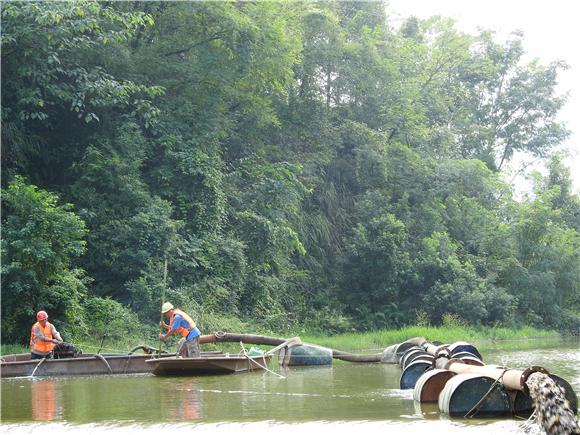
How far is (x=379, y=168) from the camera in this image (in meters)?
38.2

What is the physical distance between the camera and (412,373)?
16.2 meters

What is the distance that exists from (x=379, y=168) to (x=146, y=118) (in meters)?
13.2

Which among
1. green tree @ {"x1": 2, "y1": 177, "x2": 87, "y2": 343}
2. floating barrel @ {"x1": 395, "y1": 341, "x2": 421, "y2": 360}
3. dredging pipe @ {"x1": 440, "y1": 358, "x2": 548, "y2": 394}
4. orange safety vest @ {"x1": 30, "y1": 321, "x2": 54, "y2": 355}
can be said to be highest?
green tree @ {"x1": 2, "y1": 177, "x2": 87, "y2": 343}

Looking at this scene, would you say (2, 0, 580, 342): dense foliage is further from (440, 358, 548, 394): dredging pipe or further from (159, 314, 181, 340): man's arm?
(440, 358, 548, 394): dredging pipe

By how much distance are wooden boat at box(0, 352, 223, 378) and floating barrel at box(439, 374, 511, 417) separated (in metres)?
8.87

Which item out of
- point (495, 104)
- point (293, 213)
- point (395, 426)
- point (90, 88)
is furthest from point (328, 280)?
point (395, 426)

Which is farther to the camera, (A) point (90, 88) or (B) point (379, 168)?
(B) point (379, 168)

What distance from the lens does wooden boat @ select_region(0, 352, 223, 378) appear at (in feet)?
62.0

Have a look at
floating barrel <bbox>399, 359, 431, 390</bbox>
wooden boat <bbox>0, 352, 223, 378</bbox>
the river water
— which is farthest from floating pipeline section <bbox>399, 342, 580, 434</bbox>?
wooden boat <bbox>0, 352, 223, 378</bbox>

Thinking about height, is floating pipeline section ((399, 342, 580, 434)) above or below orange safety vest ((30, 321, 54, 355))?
below

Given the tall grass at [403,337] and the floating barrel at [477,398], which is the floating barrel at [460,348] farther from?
the tall grass at [403,337]

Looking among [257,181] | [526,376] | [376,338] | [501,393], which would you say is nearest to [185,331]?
[501,393]

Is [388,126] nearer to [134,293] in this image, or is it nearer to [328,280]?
[328,280]

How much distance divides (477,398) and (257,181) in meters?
21.1
